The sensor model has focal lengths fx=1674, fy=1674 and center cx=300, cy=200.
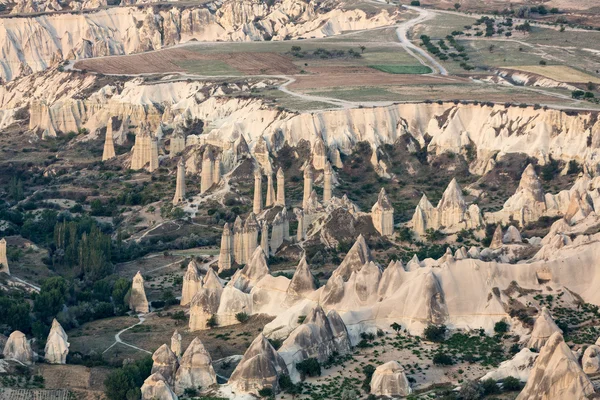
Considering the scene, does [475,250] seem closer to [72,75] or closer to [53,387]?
[53,387]

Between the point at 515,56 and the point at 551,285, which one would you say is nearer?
the point at 551,285

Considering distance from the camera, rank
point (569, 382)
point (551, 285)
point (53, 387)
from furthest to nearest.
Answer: point (551, 285)
point (53, 387)
point (569, 382)

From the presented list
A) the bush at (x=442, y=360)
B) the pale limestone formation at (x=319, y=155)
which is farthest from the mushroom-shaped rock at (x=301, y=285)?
the pale limestone formation at (x=319, y=155)

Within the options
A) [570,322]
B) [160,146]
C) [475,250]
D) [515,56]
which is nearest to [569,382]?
[570,322]

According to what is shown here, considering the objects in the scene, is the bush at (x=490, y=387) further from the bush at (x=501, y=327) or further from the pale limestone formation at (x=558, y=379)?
the bush at (x=501, y=327)

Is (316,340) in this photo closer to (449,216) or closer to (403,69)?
(449,216)

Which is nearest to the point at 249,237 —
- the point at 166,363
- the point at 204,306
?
the point at 204,306

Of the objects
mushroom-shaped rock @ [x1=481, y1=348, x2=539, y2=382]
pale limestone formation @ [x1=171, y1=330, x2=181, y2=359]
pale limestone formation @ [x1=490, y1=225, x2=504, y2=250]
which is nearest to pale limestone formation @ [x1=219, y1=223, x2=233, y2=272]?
pale limestone formation @ [x1=490, y1=225, x2=504, y2=250]
